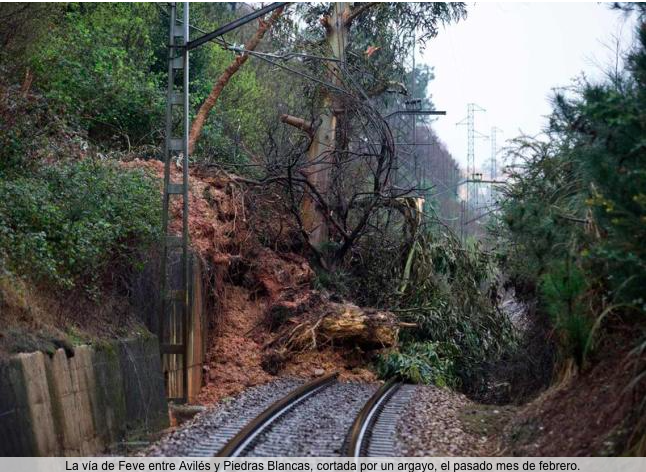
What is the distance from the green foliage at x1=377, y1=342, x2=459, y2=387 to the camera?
18.6m

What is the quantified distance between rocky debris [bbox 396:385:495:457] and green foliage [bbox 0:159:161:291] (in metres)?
5.47

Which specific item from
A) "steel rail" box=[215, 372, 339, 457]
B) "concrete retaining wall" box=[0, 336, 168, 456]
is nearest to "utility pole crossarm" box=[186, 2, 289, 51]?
"concrete retaining wall" box=[0, 336, 168, 456]

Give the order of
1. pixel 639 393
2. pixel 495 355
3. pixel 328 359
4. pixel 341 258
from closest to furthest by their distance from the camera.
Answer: pixel 639 393 < pixel 328 359 < pixel 495 355 < pixel 341 258

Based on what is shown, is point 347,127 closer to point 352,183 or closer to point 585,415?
point 352,183

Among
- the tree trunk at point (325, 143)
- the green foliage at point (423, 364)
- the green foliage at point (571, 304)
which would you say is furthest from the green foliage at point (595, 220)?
the tree trunk at point (325, 143)

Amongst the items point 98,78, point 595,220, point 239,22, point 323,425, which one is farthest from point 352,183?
point 595,220

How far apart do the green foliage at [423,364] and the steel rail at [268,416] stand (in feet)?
5.61

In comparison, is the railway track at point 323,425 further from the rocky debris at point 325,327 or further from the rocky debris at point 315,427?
the rocky debris at point 325,327

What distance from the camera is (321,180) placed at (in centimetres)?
2358

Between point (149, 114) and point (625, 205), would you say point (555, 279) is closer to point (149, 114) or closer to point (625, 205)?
point (625, 205)

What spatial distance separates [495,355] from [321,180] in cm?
691

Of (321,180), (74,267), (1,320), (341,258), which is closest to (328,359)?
(341,258)

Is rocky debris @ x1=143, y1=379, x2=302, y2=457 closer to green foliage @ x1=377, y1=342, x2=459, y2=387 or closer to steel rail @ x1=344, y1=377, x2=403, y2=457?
steel rail @ x1=344, y1=377, x2=403, y2=457

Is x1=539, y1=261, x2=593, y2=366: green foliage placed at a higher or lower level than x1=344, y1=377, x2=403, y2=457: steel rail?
higher
